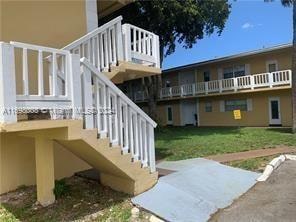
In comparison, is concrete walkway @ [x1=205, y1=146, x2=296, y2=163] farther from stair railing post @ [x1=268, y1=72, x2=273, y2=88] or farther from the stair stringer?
stair railing post @ [x1=268, y1=72, x2=273, y2=88]

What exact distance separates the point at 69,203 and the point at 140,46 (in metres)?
4.55

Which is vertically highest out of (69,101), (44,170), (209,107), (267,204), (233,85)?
(233,85)

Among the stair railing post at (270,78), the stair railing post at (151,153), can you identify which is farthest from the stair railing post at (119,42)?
the stair railing post at (270,78)

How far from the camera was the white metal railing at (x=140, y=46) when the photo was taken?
27.5 ft

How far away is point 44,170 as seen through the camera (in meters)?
6.21

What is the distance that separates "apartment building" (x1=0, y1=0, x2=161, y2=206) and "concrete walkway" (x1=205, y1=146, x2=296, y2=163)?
3625 mm

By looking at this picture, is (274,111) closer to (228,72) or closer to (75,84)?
(228,72)

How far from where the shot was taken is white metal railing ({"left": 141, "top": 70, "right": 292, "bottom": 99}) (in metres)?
24.3

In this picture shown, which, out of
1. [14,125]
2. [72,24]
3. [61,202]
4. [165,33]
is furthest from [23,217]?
[165,33]

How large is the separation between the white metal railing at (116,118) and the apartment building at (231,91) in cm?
1952

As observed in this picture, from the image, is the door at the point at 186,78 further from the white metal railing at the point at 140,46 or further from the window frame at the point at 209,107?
the white metal railing at the point at 140,46

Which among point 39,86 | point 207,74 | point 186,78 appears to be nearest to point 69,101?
point 39,86

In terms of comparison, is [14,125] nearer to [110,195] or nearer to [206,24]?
[110,195]

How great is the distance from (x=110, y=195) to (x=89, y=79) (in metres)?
2.38
